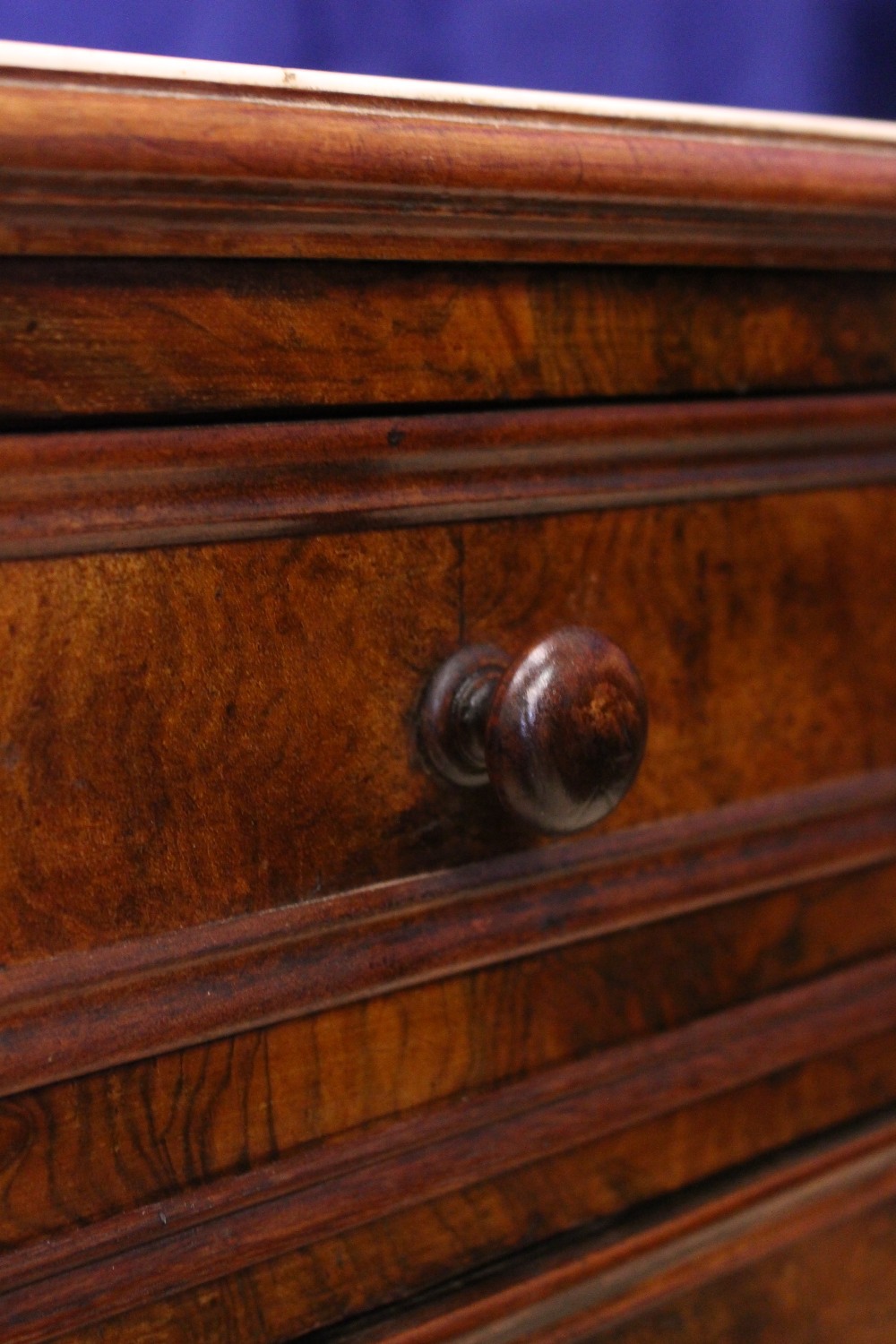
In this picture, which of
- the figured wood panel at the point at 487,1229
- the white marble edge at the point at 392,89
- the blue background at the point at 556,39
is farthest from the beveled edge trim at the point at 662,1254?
the blue background at the point at 556,39

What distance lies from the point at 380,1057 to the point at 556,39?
55 cm

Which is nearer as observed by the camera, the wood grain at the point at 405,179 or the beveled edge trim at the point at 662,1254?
the wood grain at the point at 405,179

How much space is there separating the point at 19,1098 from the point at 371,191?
0.24 m

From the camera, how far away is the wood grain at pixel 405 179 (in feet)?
0.93

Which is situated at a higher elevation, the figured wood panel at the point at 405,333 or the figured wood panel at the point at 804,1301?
the figured wood panel at the point at 405,333

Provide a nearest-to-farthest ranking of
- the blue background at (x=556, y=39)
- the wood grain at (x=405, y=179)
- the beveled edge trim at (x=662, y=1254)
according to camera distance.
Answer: the wood grain at (x=405, y=179), the beveled edge trim at (x=662, y=1254), the blue background at (x=556, y=39)

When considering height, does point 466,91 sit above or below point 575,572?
above

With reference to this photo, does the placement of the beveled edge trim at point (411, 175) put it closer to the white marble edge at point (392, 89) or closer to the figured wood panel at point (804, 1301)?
the white marble edge at point (392, 89)

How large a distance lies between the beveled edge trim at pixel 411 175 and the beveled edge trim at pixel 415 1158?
24 centimetres

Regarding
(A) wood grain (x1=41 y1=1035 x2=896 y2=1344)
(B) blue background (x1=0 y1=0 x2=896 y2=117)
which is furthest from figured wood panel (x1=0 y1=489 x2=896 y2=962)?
(B) blue background (x1=0 y1=0 x2=896 y2=117)

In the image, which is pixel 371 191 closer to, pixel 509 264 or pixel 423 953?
pixel 509 264

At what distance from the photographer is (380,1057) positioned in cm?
37

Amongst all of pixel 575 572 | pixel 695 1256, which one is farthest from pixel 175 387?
pixel 695 1256

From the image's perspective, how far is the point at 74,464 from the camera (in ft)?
1.01
